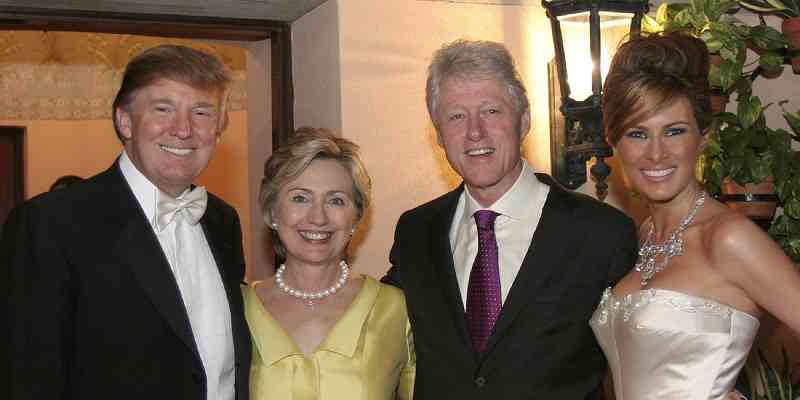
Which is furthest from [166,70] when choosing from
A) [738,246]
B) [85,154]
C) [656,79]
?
[85,154]

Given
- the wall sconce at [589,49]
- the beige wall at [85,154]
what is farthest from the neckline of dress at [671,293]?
the beige wall at [85,154]

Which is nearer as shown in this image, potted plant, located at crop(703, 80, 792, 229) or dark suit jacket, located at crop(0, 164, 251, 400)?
dark suit jacket, located at crop(0, 164, 251, 400)

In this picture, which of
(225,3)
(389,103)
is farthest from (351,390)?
(225,3)

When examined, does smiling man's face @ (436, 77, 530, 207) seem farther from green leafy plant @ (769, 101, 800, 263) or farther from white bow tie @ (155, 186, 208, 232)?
green leafy plant @ (769, 101, 800, 263)

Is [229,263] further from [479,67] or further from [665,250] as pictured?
[665,250]

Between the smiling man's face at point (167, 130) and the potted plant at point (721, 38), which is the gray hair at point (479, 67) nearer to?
the smiling man's face at point (167, 130)

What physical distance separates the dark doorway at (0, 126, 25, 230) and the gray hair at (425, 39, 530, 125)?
480 cm

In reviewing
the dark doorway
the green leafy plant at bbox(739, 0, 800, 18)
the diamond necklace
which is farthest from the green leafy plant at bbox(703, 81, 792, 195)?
the dark doorway

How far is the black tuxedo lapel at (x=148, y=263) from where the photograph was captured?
269 cm

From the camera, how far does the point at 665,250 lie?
297 cm

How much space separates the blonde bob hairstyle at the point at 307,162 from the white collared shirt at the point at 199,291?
303mm

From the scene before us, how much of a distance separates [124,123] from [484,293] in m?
1.08

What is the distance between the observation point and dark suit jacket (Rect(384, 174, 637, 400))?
2883 millimetres

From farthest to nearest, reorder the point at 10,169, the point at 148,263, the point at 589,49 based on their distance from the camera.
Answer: the point at 10,169 < the point at 589,49 < the point at 148,263
